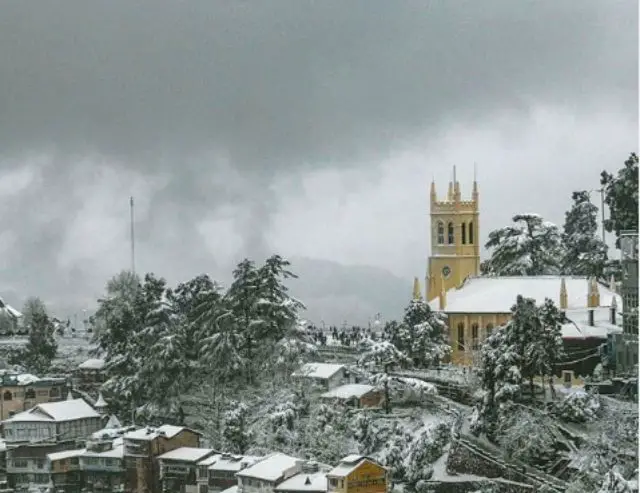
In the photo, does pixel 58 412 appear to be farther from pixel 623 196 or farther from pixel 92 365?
pixel 623 196

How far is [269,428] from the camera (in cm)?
1203

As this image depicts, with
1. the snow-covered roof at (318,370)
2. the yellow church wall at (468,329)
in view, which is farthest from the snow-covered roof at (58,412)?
the yellow church wall at (468,329)

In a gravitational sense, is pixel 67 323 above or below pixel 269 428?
above

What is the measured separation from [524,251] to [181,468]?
16.9 feet

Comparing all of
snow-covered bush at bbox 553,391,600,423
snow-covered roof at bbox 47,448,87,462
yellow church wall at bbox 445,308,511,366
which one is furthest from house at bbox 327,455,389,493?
snow-covered roof at bbox 47,448,87,462

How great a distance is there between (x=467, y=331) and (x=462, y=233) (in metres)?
1.18

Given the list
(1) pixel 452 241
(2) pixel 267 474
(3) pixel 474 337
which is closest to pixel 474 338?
(3) pixel 474 337

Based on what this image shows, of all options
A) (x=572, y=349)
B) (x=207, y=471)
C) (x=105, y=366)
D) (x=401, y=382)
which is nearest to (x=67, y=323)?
(x=105, y=366)

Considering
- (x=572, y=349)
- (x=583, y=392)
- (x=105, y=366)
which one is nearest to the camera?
(x=583, y=392)

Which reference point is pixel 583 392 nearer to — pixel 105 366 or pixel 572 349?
pixel 572 349

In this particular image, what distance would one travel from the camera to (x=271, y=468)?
10758 millimetres

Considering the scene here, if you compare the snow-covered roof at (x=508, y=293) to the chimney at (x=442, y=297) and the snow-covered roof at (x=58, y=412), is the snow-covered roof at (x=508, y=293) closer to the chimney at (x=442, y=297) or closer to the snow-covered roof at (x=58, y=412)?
the chimney at (x=442, y=297)

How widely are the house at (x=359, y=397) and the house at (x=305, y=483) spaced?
5.01 ft

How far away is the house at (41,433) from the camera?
12.6m
